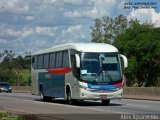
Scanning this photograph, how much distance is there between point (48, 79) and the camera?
3291 centimetres

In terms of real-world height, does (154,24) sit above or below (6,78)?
above

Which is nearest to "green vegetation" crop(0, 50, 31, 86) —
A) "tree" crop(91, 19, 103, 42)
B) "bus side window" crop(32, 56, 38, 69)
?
"tree" crop(91, 19, 103, 42)

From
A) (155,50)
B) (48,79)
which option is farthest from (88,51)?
(155,50)

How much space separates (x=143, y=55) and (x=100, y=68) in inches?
1452

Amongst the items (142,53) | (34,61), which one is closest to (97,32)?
(142,53)

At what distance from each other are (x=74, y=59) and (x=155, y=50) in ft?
119

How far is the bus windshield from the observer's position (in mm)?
27125

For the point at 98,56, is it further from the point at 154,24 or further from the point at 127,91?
the point at 154,24

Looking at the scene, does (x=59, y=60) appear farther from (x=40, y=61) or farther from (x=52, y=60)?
(x=40, y=61)

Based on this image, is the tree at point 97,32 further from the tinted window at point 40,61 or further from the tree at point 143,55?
the tinted window at point 40,61

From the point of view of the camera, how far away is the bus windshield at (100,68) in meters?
27.1

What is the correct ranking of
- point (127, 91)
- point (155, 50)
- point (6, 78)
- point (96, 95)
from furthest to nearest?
point (6, 78)
point (155, 50)
point (127, 91)
point (96, 95)

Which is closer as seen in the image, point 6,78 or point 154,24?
point 154,24

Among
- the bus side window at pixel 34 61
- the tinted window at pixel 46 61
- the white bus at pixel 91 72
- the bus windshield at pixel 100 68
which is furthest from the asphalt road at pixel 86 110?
the bus side window at pixel 34 61
